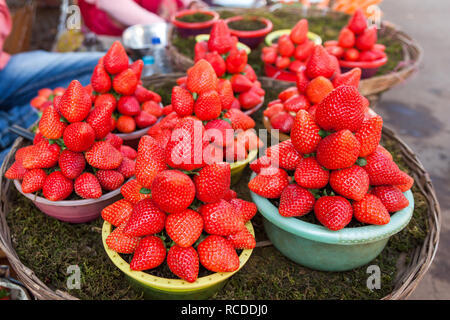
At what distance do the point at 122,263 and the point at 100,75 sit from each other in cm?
77

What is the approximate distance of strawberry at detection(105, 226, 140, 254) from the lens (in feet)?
3.28

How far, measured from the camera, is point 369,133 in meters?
1.02

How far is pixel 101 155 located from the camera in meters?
1.17

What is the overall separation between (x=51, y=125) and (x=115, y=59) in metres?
0.40

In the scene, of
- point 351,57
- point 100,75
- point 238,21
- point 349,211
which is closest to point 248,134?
point 349,211

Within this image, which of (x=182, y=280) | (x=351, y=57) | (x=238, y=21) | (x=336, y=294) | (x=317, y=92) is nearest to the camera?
(x=182, y=280)

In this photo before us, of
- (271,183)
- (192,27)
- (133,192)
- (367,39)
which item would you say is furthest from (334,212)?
(192,27)

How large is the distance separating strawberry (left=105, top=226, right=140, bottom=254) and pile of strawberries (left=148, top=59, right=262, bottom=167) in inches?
12.2

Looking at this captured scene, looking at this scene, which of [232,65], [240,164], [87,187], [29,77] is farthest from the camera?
[29,77]

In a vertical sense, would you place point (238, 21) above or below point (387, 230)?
above

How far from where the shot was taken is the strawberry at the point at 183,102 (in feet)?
4.07

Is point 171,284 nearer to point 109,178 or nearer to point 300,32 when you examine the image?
point 109,178

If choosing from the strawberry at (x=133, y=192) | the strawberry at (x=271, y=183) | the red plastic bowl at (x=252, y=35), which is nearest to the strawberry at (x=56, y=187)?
the strawberry at (x=133, y=192)

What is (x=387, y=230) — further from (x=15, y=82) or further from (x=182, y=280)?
(x=15, y=82)
